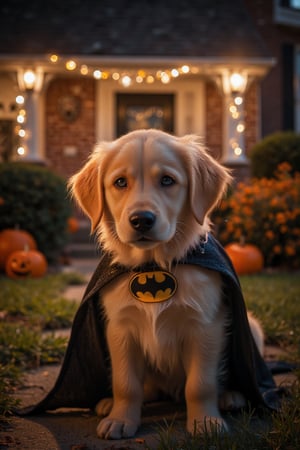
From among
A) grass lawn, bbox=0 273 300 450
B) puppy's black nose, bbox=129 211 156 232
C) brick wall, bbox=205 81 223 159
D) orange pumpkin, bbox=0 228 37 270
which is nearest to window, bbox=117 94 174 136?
brick wall, bbox=205 81 223 159

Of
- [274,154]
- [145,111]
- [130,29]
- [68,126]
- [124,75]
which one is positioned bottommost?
[274,154]

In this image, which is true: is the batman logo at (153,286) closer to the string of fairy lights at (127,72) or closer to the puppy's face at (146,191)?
the puppy's face at (146,191)

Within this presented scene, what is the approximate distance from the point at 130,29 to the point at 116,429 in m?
12.0

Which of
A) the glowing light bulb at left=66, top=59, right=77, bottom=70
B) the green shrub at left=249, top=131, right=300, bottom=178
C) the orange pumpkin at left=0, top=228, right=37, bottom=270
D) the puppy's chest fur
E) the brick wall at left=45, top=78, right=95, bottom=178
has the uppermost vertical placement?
the glowing light bulb at left=66, top=59, right=77, bottom=70

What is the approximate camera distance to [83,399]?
306cm

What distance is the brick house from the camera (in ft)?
40.5

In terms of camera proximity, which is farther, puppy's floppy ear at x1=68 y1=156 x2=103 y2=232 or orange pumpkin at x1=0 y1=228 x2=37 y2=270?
orange pumpkin at x1=0 y1=228 x2=37 y2=270

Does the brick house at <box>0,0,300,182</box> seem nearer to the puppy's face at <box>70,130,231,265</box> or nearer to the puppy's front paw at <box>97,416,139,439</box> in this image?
the puppy's face at <box>70,130,231,265</box>

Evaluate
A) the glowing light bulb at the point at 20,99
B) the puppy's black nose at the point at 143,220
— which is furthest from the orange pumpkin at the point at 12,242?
the puppy's black nose at the point at 143,220

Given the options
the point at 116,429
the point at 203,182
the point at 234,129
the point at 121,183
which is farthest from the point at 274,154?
the point at 116,429

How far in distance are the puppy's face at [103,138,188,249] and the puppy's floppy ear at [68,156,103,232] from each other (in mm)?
67

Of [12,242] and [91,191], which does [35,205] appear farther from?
[91,191]

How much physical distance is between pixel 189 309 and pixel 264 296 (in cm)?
335

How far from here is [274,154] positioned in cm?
1158
